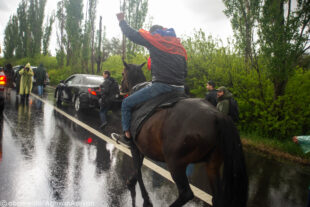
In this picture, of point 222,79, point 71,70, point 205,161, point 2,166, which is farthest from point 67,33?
point 205,161

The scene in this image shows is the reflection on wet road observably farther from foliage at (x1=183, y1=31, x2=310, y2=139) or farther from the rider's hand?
foliage at (x1=183, y1=31, x2=310, y2=139)

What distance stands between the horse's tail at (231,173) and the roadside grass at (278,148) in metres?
4.15

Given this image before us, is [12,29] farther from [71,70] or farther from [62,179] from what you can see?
[62,179]

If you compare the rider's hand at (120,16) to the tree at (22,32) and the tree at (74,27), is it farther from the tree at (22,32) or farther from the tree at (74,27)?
the tree at (22,32)

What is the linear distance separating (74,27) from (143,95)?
2315cm

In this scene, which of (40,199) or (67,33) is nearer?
(40,199)

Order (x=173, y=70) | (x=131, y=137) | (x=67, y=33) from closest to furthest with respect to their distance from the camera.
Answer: (x=173, y=70)
(x=131, y=137)
(x=67, y=33)

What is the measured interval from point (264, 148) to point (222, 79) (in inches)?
135

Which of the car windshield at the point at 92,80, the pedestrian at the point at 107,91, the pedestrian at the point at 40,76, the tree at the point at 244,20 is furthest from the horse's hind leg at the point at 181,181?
the pedestrian at the point at 40,76

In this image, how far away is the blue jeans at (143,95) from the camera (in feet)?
11.0

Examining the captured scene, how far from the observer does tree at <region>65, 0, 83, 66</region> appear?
2394cm

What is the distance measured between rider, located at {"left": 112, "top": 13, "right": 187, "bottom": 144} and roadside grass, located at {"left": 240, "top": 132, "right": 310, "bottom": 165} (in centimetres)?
412

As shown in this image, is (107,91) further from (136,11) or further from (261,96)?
(136,11)

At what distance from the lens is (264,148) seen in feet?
21.6
